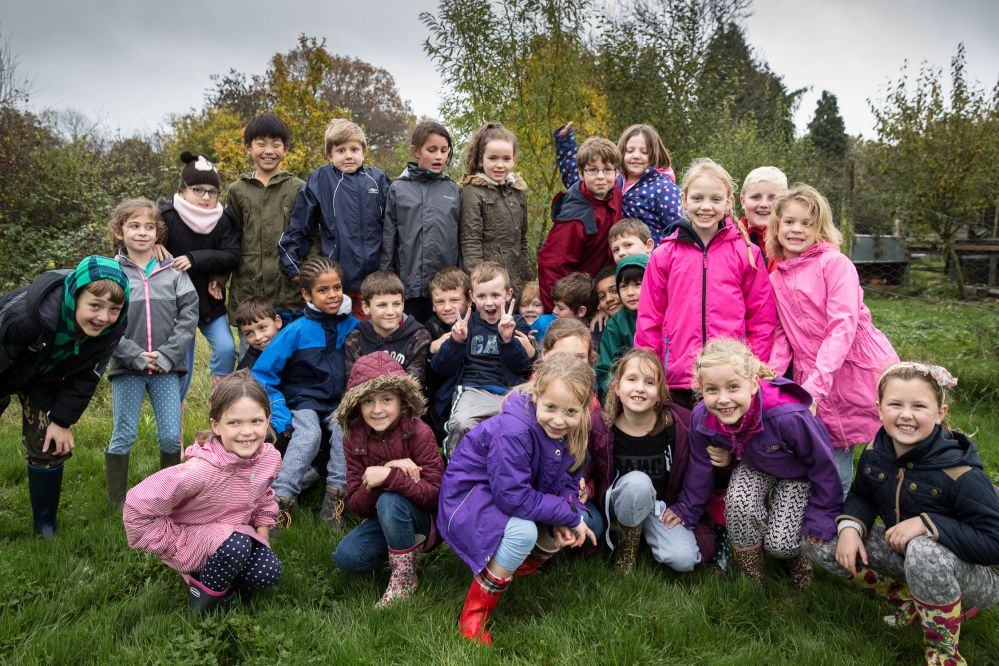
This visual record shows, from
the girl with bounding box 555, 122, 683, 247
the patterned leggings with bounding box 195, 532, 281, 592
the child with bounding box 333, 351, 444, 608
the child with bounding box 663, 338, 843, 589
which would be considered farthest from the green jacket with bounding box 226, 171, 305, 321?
the child with bounding box 663, 338, 843, 589

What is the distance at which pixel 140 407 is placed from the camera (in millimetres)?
4379

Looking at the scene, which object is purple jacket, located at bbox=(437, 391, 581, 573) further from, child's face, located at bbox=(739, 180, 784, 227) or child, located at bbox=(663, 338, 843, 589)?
child's face, located at bbox=(739, 180, 784, 227)

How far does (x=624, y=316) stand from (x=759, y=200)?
3.98 feet

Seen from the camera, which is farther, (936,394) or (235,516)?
(235,516)

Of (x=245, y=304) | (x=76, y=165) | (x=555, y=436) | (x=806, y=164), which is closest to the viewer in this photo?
(x=555, y=436)

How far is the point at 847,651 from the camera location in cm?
292

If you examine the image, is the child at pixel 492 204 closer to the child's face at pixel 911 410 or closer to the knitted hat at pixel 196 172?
the knitted hat at pixel 196 172

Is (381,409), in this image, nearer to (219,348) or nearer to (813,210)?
(219,348)

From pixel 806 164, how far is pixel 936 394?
20427 millimetres

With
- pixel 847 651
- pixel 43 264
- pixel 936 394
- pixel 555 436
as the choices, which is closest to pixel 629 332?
pixel 555 436

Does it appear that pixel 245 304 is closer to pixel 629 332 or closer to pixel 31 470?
pixel 31 470

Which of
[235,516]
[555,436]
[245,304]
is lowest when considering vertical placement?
[235,516]

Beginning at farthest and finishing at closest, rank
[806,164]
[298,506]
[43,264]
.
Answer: [806,164]
[43,264]
[298,506]

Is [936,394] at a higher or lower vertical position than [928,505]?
higher
